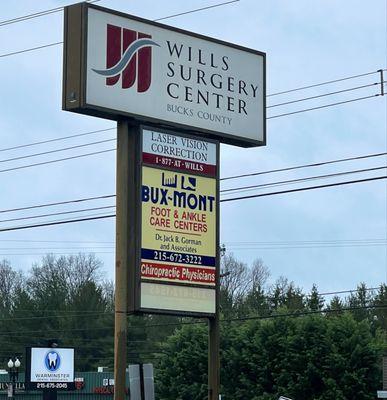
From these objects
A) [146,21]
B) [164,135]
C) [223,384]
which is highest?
[146,21]

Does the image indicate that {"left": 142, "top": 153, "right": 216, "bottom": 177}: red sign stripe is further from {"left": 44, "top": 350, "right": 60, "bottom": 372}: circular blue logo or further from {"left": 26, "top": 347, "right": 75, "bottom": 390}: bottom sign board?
{"left": 44, "top": 350, "right": 60, "bottom": 372}: circular blue logo

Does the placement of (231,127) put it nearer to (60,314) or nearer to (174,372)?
(174,372)

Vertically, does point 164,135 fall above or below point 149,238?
above

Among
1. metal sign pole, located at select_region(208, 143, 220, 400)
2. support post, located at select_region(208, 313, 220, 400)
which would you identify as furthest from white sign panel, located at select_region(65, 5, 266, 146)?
support post, located at select_region(208, 313, 220, 400)

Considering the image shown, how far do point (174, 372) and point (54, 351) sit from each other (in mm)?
8388

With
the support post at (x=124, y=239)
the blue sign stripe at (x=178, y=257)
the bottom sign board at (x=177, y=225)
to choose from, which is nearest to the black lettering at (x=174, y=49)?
the bottom sign board at (x=177, y=225)

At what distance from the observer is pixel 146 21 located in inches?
736

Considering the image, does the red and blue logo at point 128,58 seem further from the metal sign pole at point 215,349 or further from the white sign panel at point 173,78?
the metal sign pole at point 215,349

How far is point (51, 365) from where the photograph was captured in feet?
219

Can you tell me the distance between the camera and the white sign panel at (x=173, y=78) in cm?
1805

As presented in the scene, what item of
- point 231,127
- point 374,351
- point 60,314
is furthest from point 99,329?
point 231,127

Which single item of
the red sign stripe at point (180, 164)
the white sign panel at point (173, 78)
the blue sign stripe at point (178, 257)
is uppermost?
the white sign panel at point (173, 78)

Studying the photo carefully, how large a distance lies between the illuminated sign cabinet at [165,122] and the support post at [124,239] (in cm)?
5

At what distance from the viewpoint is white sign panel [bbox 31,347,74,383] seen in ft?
217
